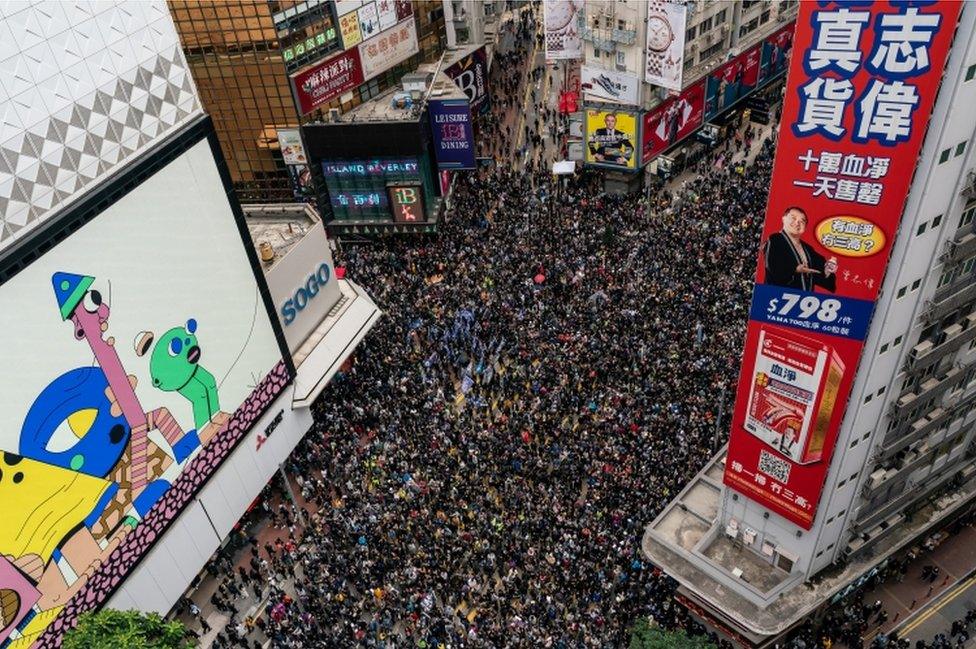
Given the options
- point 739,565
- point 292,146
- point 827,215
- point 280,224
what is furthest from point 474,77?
point 827,215

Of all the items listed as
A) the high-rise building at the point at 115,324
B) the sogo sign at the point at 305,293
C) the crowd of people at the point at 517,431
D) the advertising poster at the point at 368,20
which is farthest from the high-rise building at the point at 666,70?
the high-rise building at the point at 115,324

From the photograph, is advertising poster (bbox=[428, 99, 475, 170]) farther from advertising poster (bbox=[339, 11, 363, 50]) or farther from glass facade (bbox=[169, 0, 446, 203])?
advertising poster (bbox=[339, 11, 363, 50])

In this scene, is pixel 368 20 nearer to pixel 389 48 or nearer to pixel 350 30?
pixel 350 30

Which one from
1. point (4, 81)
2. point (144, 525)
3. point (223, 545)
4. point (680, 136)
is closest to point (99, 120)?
point (4, 81)

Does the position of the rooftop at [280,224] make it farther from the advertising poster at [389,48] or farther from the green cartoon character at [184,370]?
the advertising poster at [389,48]

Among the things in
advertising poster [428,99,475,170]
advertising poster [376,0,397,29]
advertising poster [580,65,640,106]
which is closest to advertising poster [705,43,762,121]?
advertising poster [580,65,640,106]

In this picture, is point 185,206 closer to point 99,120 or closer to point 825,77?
point 99,120

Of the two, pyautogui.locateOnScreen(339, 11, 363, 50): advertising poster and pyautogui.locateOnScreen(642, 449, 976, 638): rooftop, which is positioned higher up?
pyautogui.locateOnScreen(339, 11, 363, 50): advertising poster
